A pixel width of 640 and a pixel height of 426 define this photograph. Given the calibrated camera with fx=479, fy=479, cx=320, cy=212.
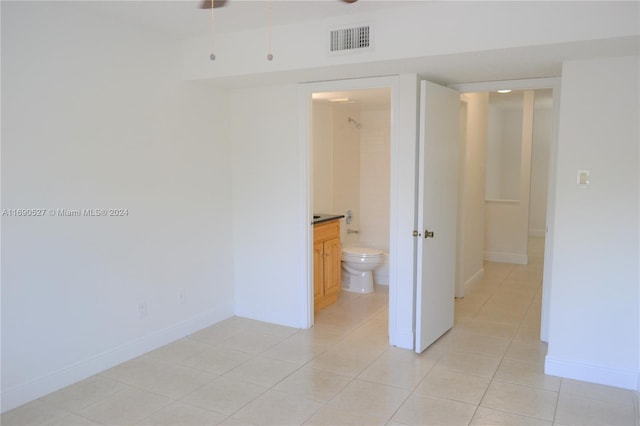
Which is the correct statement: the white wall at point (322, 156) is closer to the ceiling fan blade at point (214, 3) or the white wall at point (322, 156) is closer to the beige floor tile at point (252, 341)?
the beige floor tile at point (252, 341)

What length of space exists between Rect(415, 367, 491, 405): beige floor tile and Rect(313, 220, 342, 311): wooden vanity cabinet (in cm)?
155

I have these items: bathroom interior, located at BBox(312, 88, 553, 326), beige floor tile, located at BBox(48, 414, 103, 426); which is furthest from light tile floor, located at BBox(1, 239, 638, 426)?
bathroom interior, located at BBox(312, 88, 553, 326)

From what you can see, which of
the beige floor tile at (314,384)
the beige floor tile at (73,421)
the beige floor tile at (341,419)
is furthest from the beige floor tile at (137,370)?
the beige floor tile at (341,419)

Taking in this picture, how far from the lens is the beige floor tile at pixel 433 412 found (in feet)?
8.51

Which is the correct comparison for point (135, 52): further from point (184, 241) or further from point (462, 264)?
point (462, 264)

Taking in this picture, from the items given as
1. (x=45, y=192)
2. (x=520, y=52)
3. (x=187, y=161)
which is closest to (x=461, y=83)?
(x=520, y=52)

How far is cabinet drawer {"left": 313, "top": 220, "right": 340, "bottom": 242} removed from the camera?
14.5 feet

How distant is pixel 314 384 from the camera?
9.93ft

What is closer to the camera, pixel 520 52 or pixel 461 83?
pixel 520 52

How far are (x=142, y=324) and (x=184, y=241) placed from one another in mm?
707

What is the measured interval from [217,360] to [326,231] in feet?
5.49

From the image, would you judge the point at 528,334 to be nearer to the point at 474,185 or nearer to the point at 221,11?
the point at 474,185

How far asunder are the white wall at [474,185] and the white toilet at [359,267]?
3.16 feet

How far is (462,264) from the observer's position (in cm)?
490
